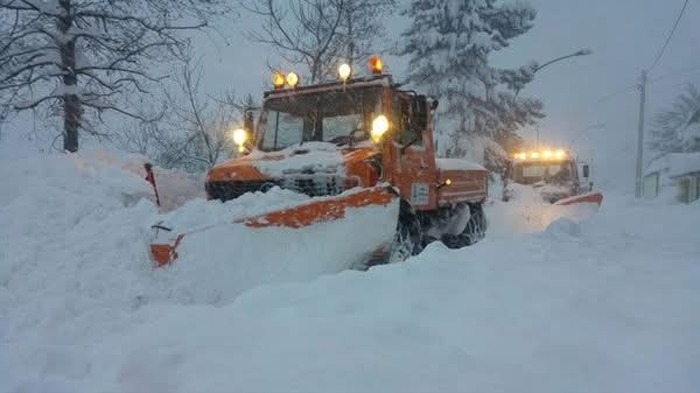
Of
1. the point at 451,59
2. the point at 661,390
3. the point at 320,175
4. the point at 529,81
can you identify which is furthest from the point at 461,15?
the point at 661,390

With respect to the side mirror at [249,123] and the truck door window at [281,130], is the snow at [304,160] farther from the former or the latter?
the side mirror at [249,123]

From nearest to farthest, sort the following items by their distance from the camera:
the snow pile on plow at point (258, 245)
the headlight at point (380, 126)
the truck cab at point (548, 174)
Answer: the snow pile on plow at point (258, 245) < the headlight at point (380, 126) < the truck cab at point (548, 174)

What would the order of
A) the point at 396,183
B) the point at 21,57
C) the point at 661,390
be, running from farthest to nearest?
1. the point at 21,57
2. the point at 396,183
3. the point at 661,390

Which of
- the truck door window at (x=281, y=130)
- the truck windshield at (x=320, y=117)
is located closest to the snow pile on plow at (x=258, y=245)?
the truck windshield at (x=320, y=117)

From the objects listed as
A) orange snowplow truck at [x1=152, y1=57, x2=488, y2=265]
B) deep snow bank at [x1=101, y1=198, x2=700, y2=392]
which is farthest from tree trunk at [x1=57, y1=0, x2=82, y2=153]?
deep snow bank at [x1=101, y1=198, x2=700, y2=392]

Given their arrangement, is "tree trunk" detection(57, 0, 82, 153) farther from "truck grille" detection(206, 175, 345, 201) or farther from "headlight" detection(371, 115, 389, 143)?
"headlight" detection(371, 115, 389, 143)

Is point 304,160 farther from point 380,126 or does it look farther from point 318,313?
point 318,313

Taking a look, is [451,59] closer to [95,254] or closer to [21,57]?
[21,57]

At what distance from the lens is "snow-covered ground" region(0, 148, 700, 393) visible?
291 cm

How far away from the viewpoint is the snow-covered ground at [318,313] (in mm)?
2906

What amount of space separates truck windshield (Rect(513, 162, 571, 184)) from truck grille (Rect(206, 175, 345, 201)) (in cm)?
1336

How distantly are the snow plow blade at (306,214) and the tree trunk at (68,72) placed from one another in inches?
269

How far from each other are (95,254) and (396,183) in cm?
344

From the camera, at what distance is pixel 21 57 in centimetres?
1075
